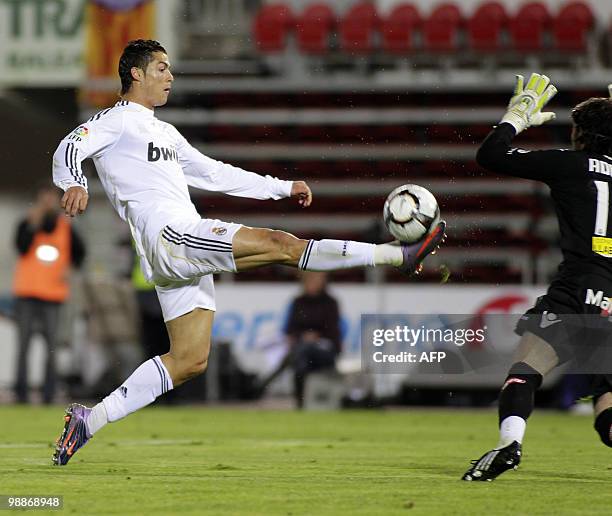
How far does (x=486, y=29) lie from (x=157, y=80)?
11.1 m

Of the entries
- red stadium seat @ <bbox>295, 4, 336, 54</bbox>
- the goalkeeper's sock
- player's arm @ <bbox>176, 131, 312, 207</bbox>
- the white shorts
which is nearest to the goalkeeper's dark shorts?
the goalkeeper's sock

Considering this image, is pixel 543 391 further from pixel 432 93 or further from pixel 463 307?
pixel 432 93

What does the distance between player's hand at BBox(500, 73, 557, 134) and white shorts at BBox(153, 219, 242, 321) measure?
1333 millimetres

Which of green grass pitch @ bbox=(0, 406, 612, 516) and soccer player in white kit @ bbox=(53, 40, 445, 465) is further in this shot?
soccer player in white kit @ bbox=(53, 40, 445, 465)

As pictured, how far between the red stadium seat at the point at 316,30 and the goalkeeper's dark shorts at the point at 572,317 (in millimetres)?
11934

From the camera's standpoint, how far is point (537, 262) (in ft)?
44.2

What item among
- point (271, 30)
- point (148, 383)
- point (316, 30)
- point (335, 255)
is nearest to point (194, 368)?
point (148, 383)

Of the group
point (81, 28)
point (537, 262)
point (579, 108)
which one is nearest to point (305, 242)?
point (579, 108)

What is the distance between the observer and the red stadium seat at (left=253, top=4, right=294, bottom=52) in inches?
669

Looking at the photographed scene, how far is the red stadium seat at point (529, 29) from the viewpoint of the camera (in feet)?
54.4

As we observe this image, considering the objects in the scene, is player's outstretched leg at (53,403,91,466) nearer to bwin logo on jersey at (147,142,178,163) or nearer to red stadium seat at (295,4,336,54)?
bwin logo on jersey at (147,142,178,163)

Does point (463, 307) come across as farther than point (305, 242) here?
Yes

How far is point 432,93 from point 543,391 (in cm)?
483

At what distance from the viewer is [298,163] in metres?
14.5
